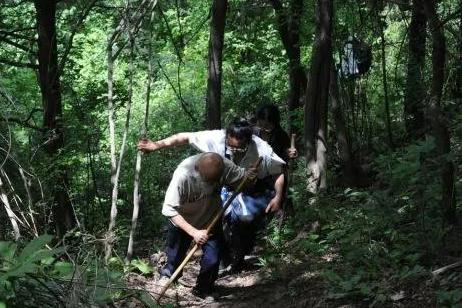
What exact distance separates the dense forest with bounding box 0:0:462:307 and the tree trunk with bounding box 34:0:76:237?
3 cm

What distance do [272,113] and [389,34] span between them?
6862 mm

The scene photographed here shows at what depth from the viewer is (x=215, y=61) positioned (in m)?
7.43

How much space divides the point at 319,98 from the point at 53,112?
388cm

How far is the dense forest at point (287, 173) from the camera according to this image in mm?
→ 4422

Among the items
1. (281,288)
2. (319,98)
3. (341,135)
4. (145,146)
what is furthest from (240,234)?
(341,135)

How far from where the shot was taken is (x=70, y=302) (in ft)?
10.3

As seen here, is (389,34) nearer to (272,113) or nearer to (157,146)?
(272,113)

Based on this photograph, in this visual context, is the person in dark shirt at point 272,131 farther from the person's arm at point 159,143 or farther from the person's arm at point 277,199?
the person's arm at point 159,143

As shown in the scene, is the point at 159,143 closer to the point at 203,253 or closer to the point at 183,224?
the point at 183,224

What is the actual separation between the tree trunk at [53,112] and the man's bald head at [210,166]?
309 centimetres

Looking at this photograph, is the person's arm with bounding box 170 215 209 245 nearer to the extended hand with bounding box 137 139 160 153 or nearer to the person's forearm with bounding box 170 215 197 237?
the person's forearm with bounding box 170 215 197 237

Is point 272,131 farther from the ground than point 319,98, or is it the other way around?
point 319,98

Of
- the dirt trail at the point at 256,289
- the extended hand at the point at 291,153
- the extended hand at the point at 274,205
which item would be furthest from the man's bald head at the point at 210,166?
the extended hand at the point at 291,153

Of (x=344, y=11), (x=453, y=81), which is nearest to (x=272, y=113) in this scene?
(x=453, y=81)
